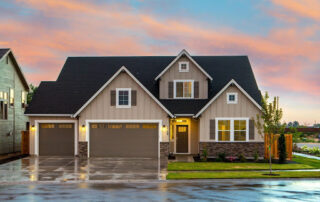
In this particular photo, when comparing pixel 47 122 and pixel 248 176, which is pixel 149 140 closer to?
pixel 47 122

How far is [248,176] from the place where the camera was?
18.4 metres

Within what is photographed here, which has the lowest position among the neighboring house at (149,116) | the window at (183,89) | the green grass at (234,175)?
the green grass at (234,175)

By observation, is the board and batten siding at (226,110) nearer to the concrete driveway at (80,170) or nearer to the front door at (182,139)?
the front door at (182,139)

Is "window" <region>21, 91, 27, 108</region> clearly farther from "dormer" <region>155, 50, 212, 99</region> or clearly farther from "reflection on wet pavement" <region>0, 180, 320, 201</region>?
"reflection on wet pavement" <region>0, 180, 320, 201</region>

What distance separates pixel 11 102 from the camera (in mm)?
33031

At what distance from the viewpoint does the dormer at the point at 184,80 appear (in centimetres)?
2969

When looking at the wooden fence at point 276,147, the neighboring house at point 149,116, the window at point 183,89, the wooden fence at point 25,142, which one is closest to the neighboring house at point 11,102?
the wooden fence at point 25,142

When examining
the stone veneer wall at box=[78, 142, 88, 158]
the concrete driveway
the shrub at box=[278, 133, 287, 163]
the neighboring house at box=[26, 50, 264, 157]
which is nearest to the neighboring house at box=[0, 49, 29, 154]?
the neighboring house at box=[26, 50, 264, 157]

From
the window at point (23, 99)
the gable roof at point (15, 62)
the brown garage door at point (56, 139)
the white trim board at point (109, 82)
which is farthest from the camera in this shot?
the window at point (23, 99)

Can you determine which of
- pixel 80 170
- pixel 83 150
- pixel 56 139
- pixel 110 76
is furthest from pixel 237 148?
pixel 56 139

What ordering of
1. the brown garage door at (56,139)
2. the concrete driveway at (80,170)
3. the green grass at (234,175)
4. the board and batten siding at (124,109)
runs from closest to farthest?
1. the green grass at (234,175)
2. the concrete driveway at (80,170)
3. the board and batten siding at (124,109)
4. the brown garage door at (56,139)

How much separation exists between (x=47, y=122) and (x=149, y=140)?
8.12 m

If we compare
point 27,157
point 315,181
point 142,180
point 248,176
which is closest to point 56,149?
point 27,157

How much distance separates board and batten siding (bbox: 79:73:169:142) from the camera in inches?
1092
